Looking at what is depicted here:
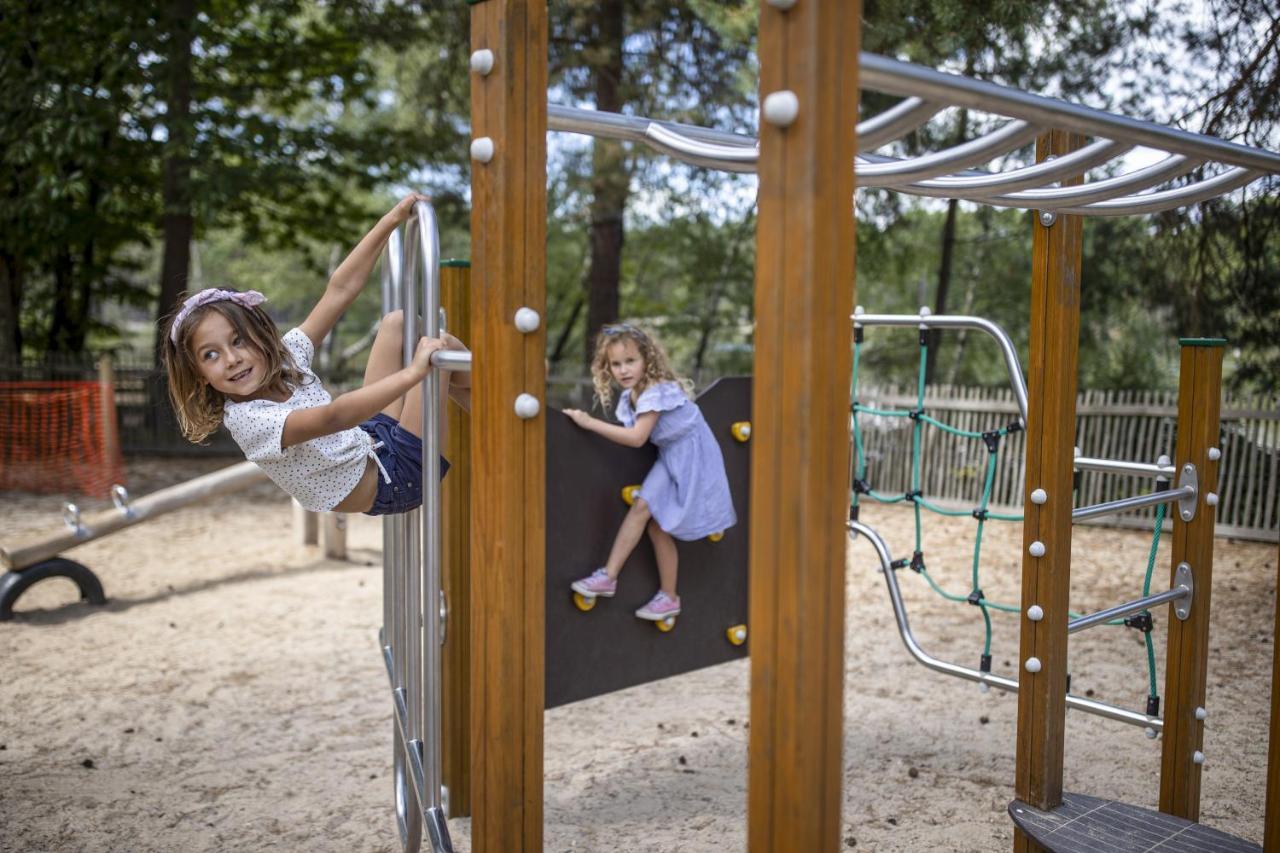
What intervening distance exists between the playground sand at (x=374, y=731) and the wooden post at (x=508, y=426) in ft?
4.90

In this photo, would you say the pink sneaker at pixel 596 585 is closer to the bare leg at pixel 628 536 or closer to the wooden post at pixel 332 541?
the bare leg at pixel 628 536

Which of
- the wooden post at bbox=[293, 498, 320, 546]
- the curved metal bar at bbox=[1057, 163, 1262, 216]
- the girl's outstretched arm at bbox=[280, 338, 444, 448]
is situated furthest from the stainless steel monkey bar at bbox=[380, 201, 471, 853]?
the wooden post at bbox=[293, 498, 320, 546]

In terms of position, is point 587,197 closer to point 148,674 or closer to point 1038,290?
point 148,674

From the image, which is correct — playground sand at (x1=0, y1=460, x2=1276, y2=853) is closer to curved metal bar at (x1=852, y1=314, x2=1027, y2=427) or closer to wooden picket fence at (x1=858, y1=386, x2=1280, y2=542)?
curved metal bar at (x1=852, y1=314, x2=1027, y2=427)

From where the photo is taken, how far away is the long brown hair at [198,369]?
2215 mm

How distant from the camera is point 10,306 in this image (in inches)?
460

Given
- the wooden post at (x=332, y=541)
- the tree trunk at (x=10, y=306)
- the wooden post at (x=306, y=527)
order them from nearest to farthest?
the wooden post at (x=332, y=541)
the wooden post at (x=306, y=527)
the tree trunk at (x=10, y=306)

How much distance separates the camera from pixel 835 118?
4.13 feet

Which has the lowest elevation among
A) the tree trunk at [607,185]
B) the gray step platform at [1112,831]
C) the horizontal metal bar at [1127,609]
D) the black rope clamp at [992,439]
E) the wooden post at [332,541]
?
the wooden post at [332,541]

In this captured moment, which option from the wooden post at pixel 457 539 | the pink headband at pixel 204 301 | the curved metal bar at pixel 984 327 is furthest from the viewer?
the curved metal bar at pixel 984 327

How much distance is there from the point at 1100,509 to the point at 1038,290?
2.22 feet

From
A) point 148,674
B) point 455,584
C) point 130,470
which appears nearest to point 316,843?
point 455,584

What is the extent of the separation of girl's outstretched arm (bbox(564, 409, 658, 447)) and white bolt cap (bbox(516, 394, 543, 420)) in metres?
1.36

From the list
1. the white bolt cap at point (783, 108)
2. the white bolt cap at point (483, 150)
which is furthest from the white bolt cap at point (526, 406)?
the white bolt cap at point (783, 108)
